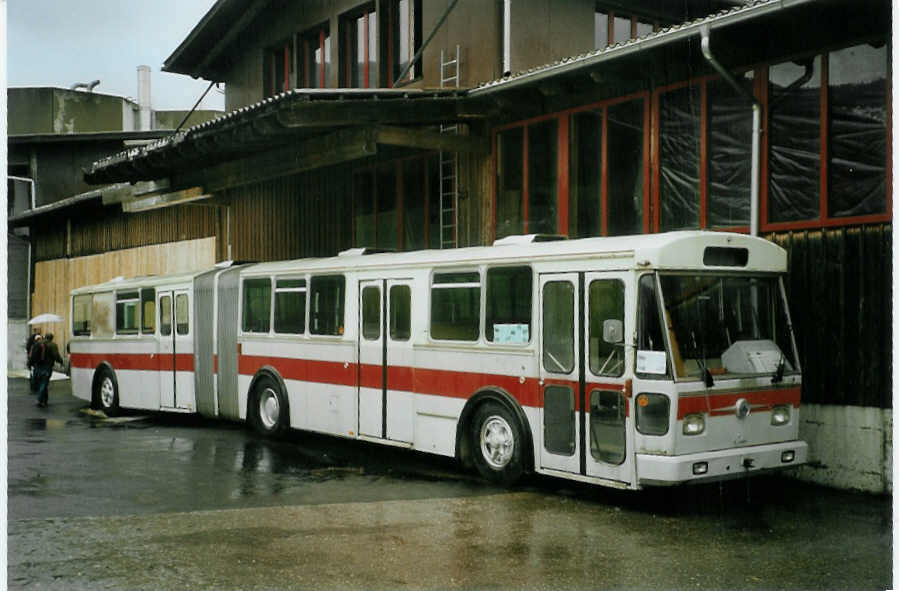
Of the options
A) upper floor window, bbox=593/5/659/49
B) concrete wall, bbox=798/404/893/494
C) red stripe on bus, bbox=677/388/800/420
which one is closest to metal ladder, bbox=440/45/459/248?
upper floor window, bbox=593/5/659/49

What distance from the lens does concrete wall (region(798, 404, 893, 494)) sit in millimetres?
10297

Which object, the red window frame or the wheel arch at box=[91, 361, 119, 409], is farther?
the wheel arch at box=[91, 361, 119, 409]

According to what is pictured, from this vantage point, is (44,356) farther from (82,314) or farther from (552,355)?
(552,355)

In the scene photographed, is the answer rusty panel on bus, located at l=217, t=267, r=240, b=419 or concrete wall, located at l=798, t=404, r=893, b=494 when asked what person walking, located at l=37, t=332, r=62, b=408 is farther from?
concrete wall, located at l=798, t=404, r=893, b=494

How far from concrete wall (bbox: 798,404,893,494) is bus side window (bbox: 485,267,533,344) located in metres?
3.18

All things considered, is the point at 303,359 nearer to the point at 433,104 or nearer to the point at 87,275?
the point at 433,104

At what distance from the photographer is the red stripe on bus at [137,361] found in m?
17.1

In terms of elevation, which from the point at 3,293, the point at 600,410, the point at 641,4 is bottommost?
the point at 600,410

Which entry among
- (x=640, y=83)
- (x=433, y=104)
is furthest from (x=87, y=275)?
(x=640, y=83)

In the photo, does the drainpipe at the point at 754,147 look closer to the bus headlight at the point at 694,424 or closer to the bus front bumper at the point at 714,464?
the bus front bumper at the point at 714,464

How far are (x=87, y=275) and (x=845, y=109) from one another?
908 inches

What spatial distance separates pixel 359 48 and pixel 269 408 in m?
7.83

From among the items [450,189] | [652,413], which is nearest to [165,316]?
[450,189]

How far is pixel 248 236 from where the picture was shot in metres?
22.2
